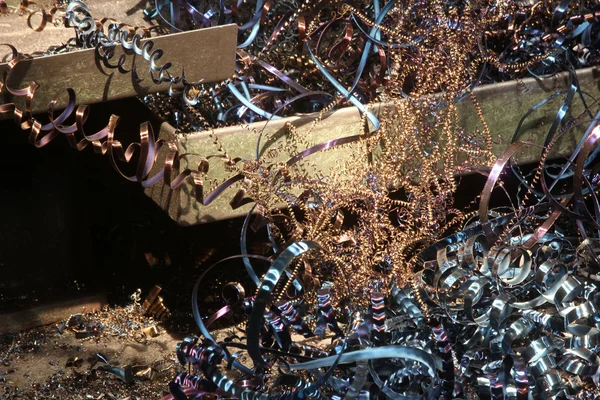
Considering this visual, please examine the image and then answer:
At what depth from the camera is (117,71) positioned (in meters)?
1.14

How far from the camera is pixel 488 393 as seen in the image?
0.93 m

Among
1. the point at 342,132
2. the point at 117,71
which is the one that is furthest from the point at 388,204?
the point at 117,71

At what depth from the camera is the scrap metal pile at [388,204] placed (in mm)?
956

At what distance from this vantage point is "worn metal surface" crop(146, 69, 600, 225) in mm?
1180

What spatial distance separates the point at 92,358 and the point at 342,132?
518 mm

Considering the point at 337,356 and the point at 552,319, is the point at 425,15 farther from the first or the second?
the point at 337,356

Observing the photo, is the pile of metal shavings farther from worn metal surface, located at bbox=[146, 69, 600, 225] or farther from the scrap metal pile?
worn metal surface, located at bbox=[146, 69, 600, 225]

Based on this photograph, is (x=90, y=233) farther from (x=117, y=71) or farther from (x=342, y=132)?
(x=342, y=132)

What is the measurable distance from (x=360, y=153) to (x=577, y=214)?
35cm

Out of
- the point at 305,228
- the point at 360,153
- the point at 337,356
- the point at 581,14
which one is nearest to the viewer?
the point at 337,356

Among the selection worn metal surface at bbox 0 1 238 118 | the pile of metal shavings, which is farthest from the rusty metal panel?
the pile of metal shavings

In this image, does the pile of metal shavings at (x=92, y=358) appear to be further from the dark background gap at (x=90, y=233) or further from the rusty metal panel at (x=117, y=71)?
the rusty metal panel at (x=117, y=71)

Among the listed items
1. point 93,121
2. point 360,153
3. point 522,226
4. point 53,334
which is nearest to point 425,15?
point 360,153

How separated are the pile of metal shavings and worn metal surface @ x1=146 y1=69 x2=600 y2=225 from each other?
21 centimetres
